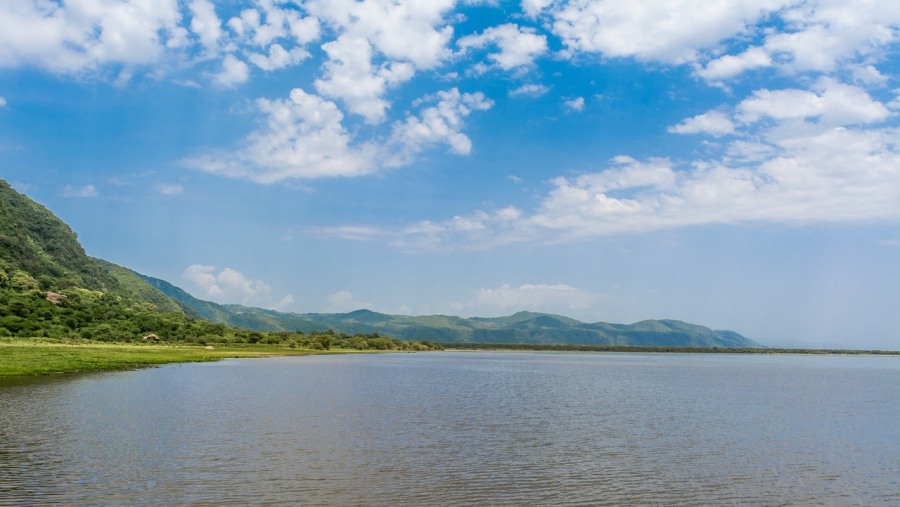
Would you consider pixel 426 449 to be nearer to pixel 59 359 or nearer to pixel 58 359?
pixel 58 359

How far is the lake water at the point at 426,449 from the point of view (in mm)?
29094

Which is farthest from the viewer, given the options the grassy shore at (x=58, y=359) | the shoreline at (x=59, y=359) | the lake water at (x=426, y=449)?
the grassy shore at (x=58, y=359)

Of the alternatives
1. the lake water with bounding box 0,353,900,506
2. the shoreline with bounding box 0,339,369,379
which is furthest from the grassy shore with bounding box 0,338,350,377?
the lake water with bounding box 0,353,900,506

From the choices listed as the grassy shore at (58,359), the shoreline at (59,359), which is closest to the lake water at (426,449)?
the shoreline at (59,359)

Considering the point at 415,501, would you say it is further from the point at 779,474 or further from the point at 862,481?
the point at 862,481

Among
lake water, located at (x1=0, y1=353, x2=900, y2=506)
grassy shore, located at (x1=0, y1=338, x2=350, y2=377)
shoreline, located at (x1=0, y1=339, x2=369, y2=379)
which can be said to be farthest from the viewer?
grassy shore, located at (x1=0, y1=338, x2=350, y2=377)

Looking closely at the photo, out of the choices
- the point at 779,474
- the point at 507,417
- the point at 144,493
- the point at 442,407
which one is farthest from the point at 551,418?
the point at 144,493

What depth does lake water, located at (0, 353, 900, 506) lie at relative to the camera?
95.5ft

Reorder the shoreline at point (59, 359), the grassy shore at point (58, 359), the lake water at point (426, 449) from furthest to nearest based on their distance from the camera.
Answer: the grassy shore at point (58, 359), the shoreline at point (59, 359), the lake water at point (426, 449)

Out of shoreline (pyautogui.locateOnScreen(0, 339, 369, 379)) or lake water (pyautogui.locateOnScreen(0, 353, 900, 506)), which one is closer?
lake water (pyautogui.locateOnScreen(0, 353, 900, 506))

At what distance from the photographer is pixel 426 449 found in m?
39.6

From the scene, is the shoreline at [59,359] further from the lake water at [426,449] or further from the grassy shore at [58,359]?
the lake water at [426,449]

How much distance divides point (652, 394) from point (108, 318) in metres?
163

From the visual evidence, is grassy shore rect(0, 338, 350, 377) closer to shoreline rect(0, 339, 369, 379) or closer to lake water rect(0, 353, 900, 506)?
shoreline rect(0, 339, 369, 379)
